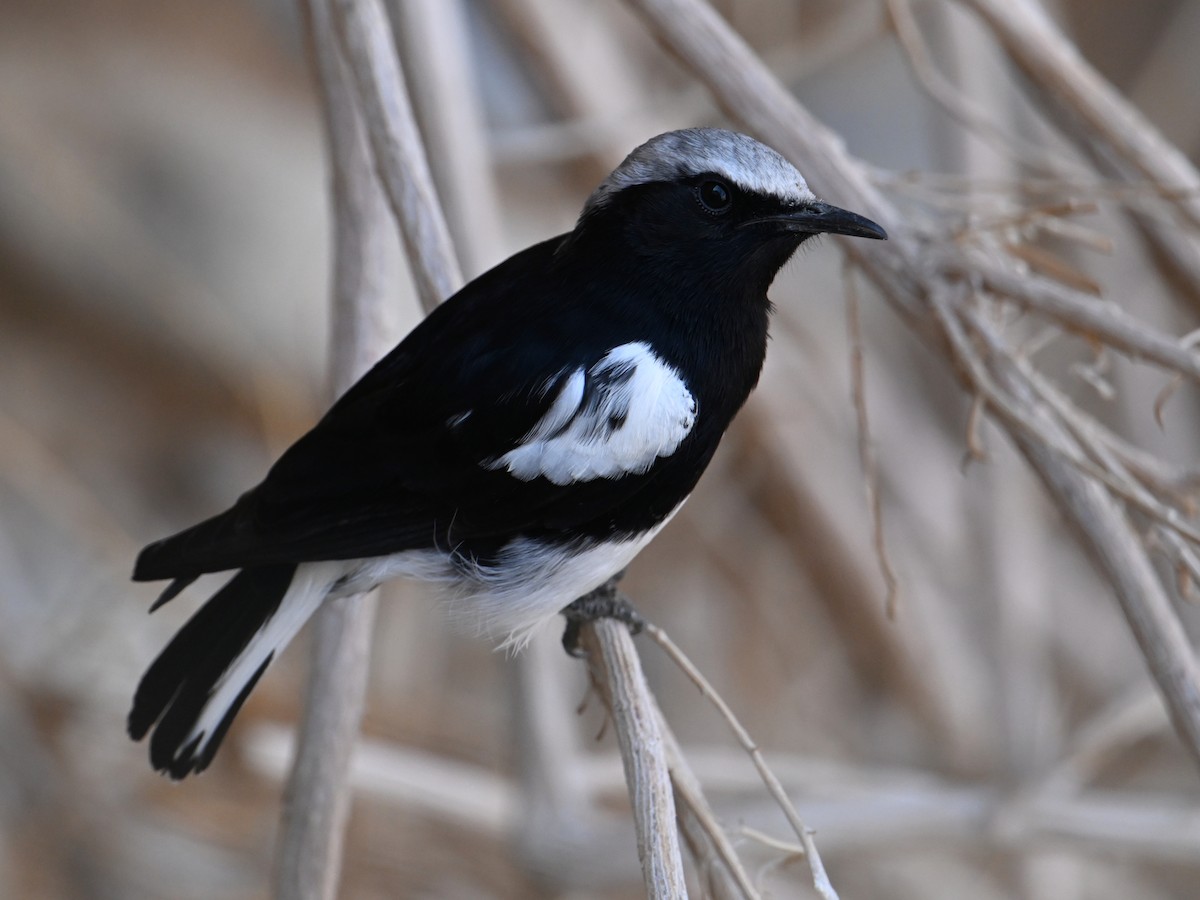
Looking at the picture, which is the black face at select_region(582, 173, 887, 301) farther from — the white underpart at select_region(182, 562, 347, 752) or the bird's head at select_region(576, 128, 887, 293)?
the white underpart at select_region(182, 562, 347, 752)

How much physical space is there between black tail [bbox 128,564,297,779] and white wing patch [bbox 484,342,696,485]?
0.46 metres

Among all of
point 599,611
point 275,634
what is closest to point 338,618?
point 275,634

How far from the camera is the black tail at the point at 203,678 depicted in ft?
5.99

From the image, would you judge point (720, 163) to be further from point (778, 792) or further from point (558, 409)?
point (778, 792)

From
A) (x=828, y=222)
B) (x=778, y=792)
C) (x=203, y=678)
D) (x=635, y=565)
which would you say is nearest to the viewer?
(x=778, y=792)

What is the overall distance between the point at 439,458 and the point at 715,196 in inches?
19.2

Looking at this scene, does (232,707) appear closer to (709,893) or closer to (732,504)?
(709,893)

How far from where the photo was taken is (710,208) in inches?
65.6

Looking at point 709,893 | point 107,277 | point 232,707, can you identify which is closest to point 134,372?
point 107,277

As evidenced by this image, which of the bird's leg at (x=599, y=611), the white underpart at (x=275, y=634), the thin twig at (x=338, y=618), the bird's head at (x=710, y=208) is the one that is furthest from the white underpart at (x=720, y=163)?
the white underpart at (x=275, y=634)

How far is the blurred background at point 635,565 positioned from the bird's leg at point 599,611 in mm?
245

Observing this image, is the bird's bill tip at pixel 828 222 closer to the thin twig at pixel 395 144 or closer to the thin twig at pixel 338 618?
the thin twig at pixel 395 144

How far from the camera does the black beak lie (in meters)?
1.55

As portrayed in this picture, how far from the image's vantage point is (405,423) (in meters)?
1.65
